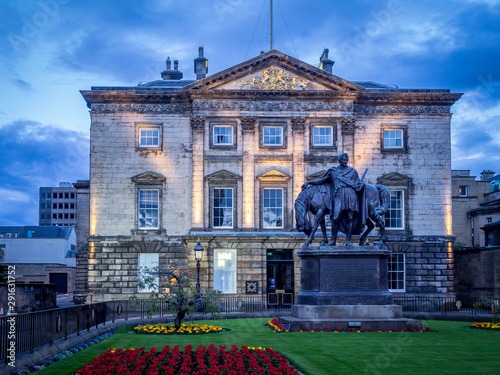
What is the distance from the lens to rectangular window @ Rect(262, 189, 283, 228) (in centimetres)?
4288

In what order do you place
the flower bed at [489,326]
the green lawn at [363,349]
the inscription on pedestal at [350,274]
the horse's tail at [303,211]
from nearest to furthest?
the green lawn at [363,349], the inscription on pedestal at [350,274], the horse's tail at [303,211], the flower bed at [489,326]

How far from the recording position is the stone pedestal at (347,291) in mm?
21344

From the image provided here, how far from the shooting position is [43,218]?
516ft

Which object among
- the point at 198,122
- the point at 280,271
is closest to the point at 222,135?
the point at 198,122

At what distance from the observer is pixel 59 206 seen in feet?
513

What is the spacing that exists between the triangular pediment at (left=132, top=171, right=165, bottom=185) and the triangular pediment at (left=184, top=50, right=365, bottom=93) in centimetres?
632

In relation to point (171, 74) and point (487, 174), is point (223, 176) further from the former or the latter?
point (487, 174)

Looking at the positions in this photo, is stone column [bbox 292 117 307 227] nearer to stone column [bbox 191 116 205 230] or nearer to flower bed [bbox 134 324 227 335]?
stone column [bbox 191 116 205 230]

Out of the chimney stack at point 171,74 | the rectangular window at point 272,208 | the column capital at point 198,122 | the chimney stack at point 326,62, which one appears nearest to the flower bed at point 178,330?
the rectangular window at point 272,208

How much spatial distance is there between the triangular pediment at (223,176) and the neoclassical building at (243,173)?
0.24 ft

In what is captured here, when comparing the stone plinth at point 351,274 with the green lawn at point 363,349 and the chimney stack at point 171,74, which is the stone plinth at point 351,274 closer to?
the green lawn at point 363,349

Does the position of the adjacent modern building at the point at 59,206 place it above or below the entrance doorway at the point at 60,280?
above

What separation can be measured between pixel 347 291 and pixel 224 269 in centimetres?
2120

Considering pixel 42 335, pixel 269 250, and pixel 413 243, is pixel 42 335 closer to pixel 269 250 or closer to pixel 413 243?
pixel 269 250
